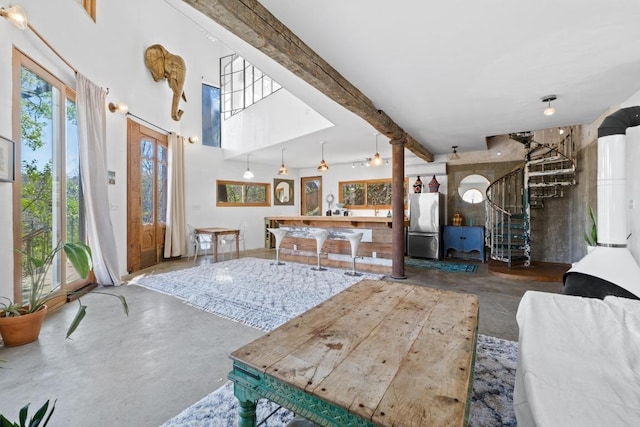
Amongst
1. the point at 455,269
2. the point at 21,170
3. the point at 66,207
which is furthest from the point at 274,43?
the point at 455,269

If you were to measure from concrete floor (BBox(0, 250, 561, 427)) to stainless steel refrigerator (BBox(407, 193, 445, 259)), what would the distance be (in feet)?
9.74

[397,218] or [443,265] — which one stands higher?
[397,218]

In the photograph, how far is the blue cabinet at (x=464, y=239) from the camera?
6465 mm

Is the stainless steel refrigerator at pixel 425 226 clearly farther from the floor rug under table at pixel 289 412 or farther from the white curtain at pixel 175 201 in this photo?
the white curtain at pixel 175 201

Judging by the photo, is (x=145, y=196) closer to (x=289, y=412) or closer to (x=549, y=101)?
(x=289, y=412)

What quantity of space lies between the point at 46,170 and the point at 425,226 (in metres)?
6.68

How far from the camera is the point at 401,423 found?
2.95 ft

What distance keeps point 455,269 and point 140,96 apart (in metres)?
6.89

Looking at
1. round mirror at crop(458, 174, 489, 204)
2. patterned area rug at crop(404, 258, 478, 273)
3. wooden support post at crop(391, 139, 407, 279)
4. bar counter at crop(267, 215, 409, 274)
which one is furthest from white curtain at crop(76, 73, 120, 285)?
round mirror at crop(458, 174, 489, 204)

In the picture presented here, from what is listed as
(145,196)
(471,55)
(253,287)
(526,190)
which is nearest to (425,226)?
(526,190)

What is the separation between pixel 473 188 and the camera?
6980mm

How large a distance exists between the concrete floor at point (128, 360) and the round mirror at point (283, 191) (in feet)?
19.0

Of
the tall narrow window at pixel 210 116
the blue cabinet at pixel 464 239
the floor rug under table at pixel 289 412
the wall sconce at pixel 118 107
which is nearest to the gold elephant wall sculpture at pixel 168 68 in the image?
the tall narrow window at pixel 210 116

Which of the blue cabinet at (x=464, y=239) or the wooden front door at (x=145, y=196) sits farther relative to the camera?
the blue cabinet at (x=464, y=239)
